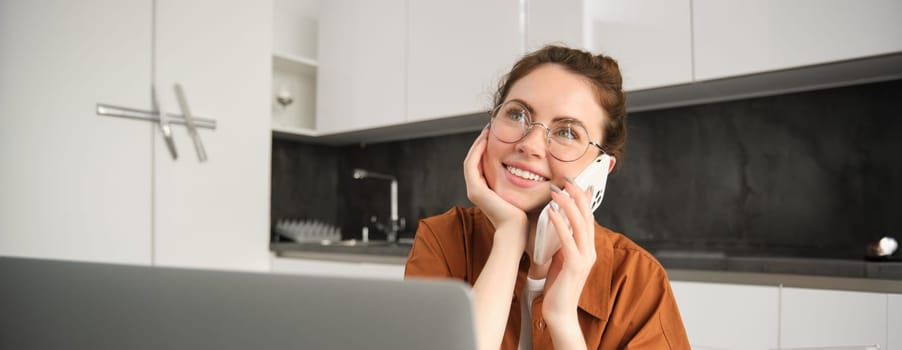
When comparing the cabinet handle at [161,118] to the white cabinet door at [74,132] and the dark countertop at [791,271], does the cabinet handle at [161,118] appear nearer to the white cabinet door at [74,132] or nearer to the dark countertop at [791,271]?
the white cabinet door at [74,132]

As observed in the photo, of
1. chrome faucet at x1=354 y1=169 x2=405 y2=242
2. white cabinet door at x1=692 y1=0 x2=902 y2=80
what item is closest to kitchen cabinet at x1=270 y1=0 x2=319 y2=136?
chrome faucet at x1=354 y1=169 x2=405 y2=242

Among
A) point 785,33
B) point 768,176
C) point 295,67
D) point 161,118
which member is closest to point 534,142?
point 785,33

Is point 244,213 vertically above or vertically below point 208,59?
below

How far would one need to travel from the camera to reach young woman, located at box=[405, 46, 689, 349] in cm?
88

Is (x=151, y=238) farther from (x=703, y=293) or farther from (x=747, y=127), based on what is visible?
(x=747, y=127)

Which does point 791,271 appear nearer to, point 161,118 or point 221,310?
point 221,310

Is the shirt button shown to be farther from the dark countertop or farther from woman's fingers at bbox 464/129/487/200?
the dark countertop

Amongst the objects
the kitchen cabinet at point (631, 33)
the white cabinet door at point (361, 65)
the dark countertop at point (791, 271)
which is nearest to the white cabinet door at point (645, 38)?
the kitchen cabinet at point (631, 33)

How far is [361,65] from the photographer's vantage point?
3.02 metres

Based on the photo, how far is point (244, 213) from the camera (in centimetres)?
287

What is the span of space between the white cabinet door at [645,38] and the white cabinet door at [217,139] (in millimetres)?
1610

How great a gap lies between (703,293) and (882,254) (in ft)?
1.53

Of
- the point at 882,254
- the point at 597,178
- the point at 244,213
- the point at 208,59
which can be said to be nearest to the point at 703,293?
the point at 882,254

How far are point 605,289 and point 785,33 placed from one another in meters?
1.32
